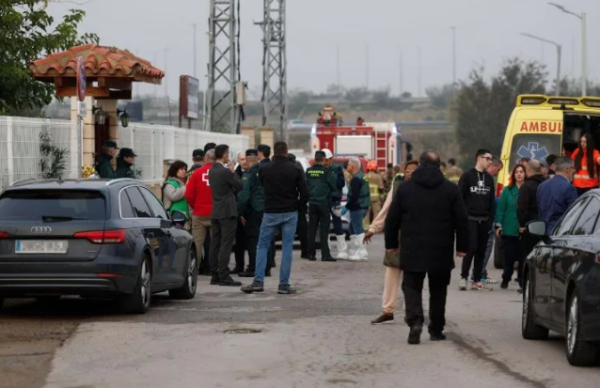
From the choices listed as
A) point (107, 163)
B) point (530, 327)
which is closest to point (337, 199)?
point (107, 163)

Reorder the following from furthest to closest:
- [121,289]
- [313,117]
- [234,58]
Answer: [313,117] < [234,58] < [121,289]

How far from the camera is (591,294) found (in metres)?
10.6

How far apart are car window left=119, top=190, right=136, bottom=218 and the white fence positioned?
564 cm

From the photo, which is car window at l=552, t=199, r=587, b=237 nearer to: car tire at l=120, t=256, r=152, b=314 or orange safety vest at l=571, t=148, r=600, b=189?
car tire at l=120, t=256, r=152, b=314

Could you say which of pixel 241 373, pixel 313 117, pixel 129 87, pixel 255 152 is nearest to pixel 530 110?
pixel 255 152

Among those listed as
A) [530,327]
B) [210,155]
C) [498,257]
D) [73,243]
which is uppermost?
[210,155]

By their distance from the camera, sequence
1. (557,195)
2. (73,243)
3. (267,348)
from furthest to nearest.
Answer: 1. (557,195)
2. (73,243)
3. (267,348)

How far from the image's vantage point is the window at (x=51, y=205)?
1442 centimetres

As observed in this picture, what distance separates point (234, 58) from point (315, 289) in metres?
22.1

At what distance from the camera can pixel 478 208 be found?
18391 millimetres

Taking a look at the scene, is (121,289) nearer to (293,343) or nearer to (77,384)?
(293,343)

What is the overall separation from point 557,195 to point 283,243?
11.6ft

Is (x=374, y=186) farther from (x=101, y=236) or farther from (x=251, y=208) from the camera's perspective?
(x=101, y=236)

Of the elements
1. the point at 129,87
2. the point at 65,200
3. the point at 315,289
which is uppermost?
the point at 129,87
